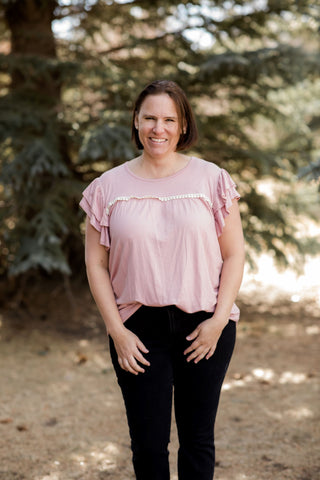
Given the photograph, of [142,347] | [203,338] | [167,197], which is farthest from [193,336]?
[167,197]

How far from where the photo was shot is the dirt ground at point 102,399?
3412 millimetres

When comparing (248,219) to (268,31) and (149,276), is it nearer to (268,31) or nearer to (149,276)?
(268,31)

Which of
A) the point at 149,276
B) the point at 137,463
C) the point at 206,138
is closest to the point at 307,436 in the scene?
the point at 137,463

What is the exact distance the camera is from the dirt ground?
3.41 meters

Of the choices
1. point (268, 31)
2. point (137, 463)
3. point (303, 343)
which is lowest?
point (303, 343)

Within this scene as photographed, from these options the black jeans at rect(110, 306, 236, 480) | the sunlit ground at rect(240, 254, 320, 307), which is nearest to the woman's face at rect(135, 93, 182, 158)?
the black jeans at rect(110, 306, 236, 480)

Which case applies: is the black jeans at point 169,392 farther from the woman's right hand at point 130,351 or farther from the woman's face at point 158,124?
the woman's face at point 158,124

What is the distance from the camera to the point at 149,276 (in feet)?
6.97

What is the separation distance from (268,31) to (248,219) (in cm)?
236

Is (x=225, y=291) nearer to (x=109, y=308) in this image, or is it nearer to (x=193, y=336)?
(x=193, y=336)

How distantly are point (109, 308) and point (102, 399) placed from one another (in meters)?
2.62

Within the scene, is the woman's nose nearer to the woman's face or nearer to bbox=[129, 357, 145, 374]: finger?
the woman's face

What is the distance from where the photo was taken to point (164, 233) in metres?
2.11

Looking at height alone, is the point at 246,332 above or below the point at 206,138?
below
